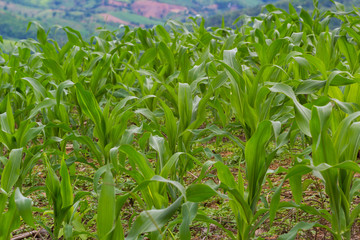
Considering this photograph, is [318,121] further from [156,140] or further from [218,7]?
[218,7]

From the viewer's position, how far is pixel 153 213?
1064 mm

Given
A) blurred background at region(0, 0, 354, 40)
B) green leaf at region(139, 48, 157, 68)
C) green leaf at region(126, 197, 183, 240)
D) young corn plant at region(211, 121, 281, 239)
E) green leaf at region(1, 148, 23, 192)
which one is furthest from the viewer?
blurred background at region(0, 0, 354, 40)

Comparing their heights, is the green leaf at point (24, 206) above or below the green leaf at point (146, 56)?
above

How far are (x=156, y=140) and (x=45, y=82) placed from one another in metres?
1.57

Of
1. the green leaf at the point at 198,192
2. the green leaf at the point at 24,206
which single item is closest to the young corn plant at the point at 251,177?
the green leaf at the point at 198,192

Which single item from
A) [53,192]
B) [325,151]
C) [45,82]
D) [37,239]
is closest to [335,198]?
[325,151]

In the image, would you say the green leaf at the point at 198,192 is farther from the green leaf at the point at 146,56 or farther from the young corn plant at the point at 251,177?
the green leaf at the point at 146,56

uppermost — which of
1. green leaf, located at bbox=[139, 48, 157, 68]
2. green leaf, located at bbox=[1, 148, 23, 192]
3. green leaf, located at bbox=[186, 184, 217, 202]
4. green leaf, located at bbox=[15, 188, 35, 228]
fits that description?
green leaf, located at bbox=[186, 184, 217, 202]

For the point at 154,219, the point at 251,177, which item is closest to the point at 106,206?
the point at 154,219

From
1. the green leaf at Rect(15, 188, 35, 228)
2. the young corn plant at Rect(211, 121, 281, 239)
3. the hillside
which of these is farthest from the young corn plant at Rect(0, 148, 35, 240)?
the hillside

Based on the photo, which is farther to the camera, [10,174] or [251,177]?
[10,174]

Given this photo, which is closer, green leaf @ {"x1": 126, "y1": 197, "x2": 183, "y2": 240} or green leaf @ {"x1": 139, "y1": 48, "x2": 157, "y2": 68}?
green leaf @ {"x1": 126, "y1": 197, "x2": 183, "y2": 240}

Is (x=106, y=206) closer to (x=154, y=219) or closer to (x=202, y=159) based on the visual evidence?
(x=154, y=219)

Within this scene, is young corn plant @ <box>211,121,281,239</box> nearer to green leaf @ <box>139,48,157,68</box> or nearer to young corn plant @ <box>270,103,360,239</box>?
young corn plant @ <box>270,103,360,239</box>
